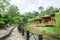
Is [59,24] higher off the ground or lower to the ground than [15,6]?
lower

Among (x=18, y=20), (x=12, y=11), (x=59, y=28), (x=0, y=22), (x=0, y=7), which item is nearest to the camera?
(x=59, y=28)

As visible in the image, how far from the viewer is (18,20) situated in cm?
6034

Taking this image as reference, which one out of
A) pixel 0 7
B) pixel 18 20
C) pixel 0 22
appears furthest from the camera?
pixel 18 20

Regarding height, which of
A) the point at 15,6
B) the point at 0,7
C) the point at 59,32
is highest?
the point at 15,6

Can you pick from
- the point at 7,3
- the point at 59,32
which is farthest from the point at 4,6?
the point at 59,32

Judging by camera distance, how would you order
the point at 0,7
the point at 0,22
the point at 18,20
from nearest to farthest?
the point at 0,22
the point at 0,7
the point at 18,20

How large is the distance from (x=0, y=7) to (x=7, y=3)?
243 centimetres

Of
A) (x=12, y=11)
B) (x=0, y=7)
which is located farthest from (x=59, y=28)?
(x=12, y=11)

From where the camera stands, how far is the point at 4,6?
3584cm

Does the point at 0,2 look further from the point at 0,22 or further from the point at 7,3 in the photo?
the point at 0,22

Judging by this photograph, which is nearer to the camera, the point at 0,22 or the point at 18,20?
the point at 0,22

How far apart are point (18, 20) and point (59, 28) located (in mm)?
58630

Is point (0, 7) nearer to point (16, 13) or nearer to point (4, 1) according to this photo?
point (4, 1)

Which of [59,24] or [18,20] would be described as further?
[18,20]
